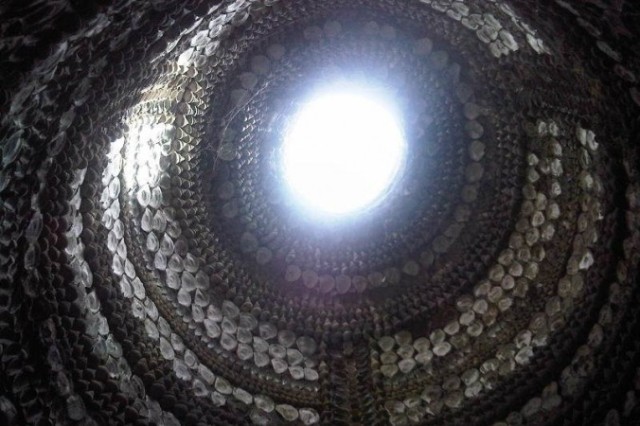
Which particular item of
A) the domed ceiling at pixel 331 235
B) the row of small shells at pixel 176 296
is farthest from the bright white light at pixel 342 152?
the row of small shells at pixel 176 296

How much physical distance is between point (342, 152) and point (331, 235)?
61 cm

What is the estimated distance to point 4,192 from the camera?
1703 mm

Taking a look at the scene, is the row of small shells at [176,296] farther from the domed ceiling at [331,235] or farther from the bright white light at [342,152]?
the bright white light at [342,152]

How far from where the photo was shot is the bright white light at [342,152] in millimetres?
2881

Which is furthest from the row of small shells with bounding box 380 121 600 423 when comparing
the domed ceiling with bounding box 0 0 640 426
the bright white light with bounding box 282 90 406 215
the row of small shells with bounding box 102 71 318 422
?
the bright white light with bounding box 282 90 406 215

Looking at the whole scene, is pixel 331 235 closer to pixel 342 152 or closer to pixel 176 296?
pixel 342 152

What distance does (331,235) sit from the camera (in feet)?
9.50

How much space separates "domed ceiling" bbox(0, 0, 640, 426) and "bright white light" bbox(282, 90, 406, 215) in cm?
10

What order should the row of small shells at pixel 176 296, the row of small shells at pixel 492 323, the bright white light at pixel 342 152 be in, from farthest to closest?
the bright white light at pixel 342 152 < the row of small shells at pixel 492 323 < the row of small shells at pixel 176 296

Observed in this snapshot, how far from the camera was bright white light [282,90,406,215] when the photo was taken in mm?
2881

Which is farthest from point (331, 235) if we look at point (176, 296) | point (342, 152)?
point (176, 296)

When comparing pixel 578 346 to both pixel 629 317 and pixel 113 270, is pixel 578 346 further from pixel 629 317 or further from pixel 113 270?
pixel 113 270

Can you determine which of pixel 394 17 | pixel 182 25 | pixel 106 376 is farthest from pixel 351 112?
pixel 106 376

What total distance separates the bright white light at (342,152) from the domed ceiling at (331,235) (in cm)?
10
